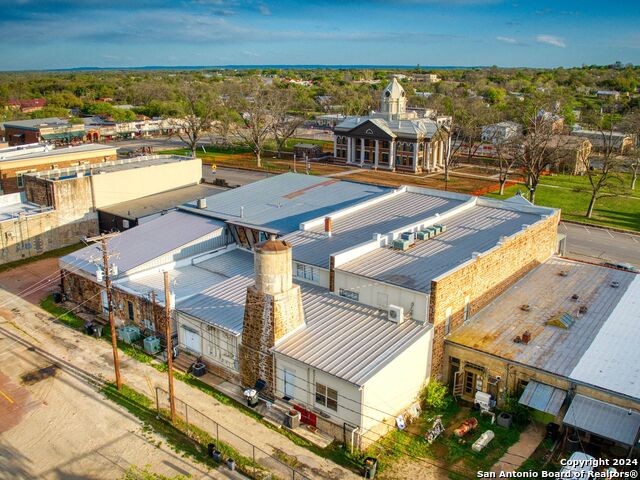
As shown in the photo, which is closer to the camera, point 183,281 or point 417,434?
point 417,434

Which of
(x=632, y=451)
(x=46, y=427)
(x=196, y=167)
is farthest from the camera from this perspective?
(x=196, y=167)

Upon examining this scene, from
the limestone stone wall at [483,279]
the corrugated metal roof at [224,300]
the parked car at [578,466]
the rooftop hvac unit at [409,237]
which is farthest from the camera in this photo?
the rooftop hvac unit at [409,237]

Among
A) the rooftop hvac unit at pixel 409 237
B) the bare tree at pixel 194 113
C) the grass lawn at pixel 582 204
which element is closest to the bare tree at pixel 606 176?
the grass lawn at pixel 582 204

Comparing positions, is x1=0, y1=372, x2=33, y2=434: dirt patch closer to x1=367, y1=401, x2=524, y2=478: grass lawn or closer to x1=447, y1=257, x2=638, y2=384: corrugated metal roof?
x1=367, y1=401, x2=524, y2=478: grass lawn

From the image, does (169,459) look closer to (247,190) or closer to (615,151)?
(247,190)

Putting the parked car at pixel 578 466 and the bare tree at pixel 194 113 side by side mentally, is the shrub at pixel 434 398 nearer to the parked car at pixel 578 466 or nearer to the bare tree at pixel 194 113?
the parked car at pixel 578 466

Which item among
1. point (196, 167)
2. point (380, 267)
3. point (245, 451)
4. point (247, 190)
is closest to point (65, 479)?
point (245, 451)

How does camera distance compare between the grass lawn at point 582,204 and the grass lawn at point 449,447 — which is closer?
the grass lawn at point 449,447

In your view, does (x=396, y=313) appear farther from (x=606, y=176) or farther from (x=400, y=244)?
(x=606, y=176)
